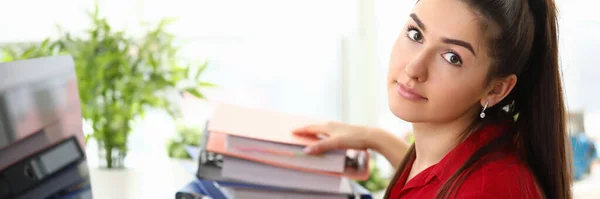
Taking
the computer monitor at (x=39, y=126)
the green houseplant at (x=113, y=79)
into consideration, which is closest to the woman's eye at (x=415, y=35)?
the computer monitor at (x=39, y=126)

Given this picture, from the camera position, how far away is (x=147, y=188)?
1.70 m

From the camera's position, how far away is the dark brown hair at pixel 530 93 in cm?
117

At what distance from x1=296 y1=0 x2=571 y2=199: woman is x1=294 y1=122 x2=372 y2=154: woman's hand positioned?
7.8 inches

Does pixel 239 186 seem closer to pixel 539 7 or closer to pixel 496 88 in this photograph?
pixel 496 88

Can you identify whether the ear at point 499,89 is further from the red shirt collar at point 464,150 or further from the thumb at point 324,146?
the thumb at point 324,146

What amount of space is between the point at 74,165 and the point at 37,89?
5.9 inches

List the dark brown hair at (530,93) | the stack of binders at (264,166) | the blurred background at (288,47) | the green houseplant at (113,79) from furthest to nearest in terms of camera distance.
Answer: the blurred background at (288,47) → the green houseplant at (113,79) → the stack of binders at (264,166) → the dark brown hair at (530,93)

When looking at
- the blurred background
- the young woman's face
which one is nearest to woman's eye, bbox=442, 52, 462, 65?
the young woman's face

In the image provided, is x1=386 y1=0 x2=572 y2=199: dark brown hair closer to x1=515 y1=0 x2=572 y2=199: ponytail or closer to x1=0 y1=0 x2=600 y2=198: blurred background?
x1=515 y1=0 x2=572 y2=199: ponytail

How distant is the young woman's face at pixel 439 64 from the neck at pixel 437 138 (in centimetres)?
4

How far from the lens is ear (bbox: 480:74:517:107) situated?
1.23 metres

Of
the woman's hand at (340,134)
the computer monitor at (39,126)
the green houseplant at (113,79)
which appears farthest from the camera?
the green houseplant at (113,79)

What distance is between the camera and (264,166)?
145 cm

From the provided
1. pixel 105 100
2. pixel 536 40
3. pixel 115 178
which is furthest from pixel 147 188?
pixel 536 40
